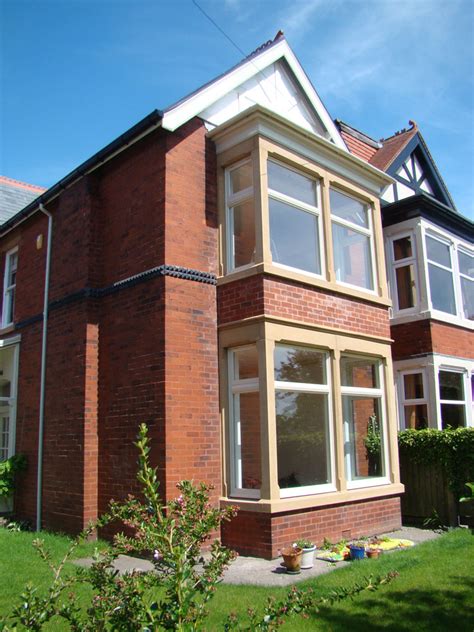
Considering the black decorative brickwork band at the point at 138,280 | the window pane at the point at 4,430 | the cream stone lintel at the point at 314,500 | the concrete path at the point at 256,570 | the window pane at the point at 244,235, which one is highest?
the window pane at the point at 244,235

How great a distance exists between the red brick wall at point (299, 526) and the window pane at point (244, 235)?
12.8 ft

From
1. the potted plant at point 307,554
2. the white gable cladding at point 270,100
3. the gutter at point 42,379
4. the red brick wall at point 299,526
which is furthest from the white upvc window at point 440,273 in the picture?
the gutter at point 42,379

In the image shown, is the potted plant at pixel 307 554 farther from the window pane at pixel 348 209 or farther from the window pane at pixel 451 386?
the window pane at pixel 451 386

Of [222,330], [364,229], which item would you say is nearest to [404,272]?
[364,229]

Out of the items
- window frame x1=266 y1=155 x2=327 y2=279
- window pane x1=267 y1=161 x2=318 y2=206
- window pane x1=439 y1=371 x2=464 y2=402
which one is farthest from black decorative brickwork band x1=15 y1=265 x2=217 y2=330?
window pane x1=439 y1=371 x2=464 y2=402

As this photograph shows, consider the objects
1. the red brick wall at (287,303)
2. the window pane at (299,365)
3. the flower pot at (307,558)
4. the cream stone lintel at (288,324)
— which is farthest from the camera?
the window pane at (299,365)

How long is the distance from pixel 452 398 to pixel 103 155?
30.7 feet

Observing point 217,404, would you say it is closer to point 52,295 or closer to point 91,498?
point 91,498

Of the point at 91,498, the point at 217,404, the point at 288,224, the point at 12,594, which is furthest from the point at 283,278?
the point at 12,594

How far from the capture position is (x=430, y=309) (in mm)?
12984

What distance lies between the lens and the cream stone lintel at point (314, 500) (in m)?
8.06

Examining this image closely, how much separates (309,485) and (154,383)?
2.87 meters

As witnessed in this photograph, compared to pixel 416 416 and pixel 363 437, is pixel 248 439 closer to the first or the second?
pixel 363 437

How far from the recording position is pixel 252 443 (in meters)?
8.91
